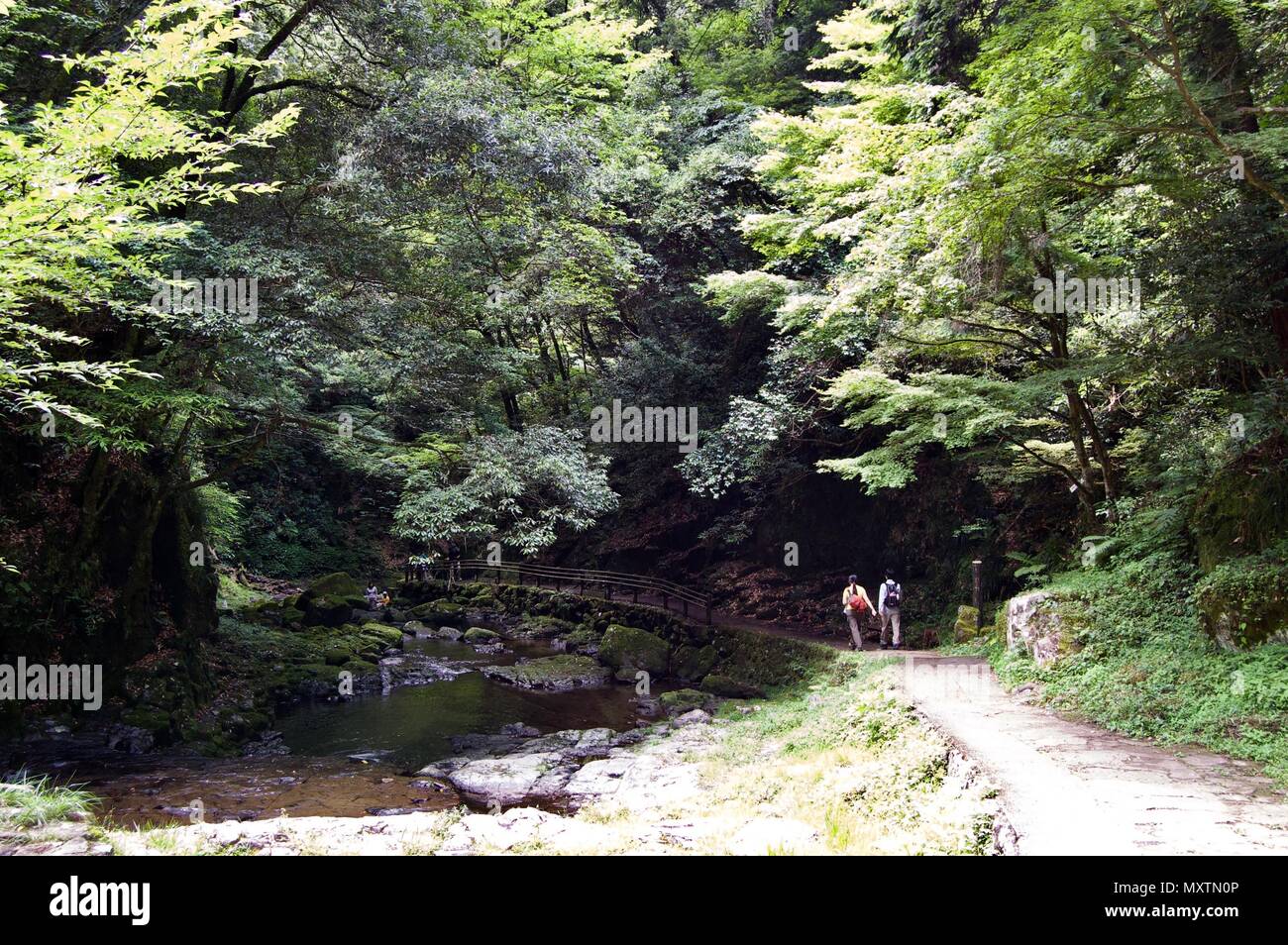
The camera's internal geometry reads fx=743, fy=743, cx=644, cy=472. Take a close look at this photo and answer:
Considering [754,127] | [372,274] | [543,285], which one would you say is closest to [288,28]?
[372,274]

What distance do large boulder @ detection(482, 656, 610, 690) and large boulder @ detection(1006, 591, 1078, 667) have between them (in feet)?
29.9

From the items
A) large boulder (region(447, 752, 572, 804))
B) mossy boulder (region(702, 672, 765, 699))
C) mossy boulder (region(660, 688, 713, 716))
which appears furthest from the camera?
mossy boulder (region(702, 672, 765, 699))

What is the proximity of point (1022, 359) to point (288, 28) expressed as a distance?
42.0ft

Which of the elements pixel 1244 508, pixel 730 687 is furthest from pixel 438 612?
pixel 1244 508

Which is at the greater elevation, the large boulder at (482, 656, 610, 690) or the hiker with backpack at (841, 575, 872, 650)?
the hiker with backpack at (841, 575, 872, 650)

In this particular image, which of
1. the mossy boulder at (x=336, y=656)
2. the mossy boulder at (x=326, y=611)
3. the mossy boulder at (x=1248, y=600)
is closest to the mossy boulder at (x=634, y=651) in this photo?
the mossy boulder at (x=336, y=656)

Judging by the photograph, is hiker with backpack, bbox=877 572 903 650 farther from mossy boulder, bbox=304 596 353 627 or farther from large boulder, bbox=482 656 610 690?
mossy boulder, bbox=304 596 353 627

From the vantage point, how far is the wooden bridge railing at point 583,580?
1902 cm

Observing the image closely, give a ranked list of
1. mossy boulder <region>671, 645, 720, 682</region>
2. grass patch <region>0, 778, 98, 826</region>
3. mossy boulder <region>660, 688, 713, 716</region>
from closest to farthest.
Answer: grass patch <region>0, 778, 98, 826</region>, mossy boulder <region>660, 688, 713, 716</region>, mossy boulder <region>671, 645, 720, 682</region>

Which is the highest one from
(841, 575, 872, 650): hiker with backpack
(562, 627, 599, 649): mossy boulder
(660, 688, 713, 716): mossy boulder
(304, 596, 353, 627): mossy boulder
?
(841, 575, 872, 650): hiker with backpack

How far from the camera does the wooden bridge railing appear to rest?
1902 cm

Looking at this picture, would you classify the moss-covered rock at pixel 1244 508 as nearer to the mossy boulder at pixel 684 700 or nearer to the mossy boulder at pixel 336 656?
the mossy boulder at pixel 684 700

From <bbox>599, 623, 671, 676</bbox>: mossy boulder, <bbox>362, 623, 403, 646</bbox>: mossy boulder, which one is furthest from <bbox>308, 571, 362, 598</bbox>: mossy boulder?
<bbox>599, 623, 671, 676</bbox>: mossy boulder

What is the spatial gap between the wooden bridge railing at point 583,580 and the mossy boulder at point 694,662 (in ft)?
2.64
